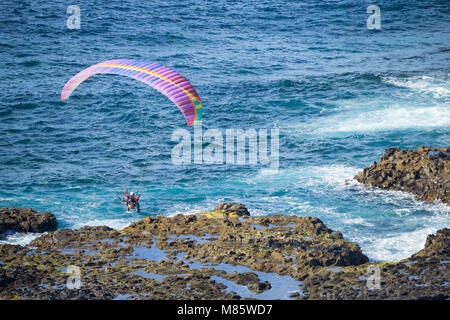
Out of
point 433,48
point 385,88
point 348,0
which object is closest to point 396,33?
point 433,48

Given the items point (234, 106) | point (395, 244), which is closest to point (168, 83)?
point (395, 244)

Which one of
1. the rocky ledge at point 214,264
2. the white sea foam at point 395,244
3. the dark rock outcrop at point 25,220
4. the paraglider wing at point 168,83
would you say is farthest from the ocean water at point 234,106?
the paraglider wing at point 168,83

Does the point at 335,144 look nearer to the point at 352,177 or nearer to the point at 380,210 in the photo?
the point at 352,177

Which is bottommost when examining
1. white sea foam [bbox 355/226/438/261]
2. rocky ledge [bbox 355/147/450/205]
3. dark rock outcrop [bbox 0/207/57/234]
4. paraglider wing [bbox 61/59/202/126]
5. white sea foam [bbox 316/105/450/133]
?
white sea foam [bbox 355/226/438/261]

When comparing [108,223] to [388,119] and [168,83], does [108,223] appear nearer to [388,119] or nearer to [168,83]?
[168,83]

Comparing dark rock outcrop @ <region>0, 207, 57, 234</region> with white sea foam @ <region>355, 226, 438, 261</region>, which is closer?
white sea foam @ <region>355, 226, 438, 261</region>

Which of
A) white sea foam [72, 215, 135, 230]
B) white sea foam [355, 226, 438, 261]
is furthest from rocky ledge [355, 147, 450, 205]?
white sea foam [72, 215, 135, 230]

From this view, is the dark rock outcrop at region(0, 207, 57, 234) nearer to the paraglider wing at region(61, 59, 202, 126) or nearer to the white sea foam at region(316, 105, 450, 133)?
the paraglider wing at region(61, 59, 202, 126)
